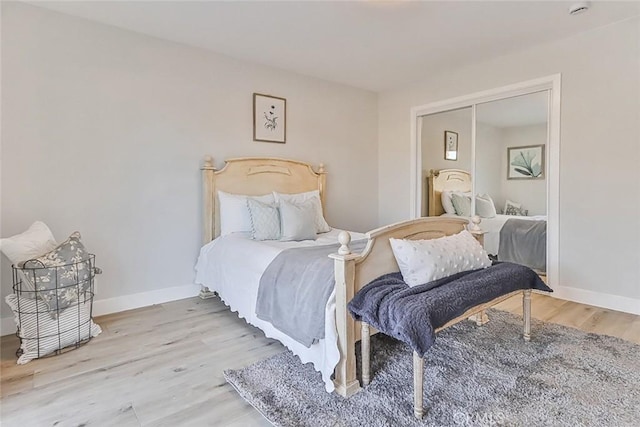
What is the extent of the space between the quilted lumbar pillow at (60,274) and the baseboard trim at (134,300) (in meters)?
0.55

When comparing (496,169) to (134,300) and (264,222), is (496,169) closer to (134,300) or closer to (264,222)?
(264,222)

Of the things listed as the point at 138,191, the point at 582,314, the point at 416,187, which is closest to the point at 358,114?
the point at 416,187

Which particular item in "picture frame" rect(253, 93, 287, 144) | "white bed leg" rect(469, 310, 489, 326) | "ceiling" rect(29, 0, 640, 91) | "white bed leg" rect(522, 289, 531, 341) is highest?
"ceiling" rect(29, 0, 640, 91)

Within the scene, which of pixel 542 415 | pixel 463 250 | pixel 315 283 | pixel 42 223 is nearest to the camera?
pixel 542 415

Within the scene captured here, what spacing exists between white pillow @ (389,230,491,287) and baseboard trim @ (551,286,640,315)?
5.74 ft

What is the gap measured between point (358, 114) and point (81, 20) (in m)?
3.07

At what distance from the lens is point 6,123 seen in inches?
95.5

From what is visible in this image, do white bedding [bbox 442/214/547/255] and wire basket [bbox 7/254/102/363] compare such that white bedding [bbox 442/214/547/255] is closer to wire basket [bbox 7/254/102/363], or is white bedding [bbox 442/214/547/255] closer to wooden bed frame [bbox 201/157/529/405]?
wooden bed frame [bbox 201/157/529/405]

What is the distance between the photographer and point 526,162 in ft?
11.7

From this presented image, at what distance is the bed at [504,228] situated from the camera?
3449mm

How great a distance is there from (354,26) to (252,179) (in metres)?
1.70

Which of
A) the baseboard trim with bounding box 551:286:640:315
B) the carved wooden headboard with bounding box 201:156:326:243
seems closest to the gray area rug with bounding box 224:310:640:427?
the baseboard trim with bounding box 551:286:640:315

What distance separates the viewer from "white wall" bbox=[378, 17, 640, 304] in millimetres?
2822

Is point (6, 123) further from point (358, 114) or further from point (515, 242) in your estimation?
point (515, 242)
